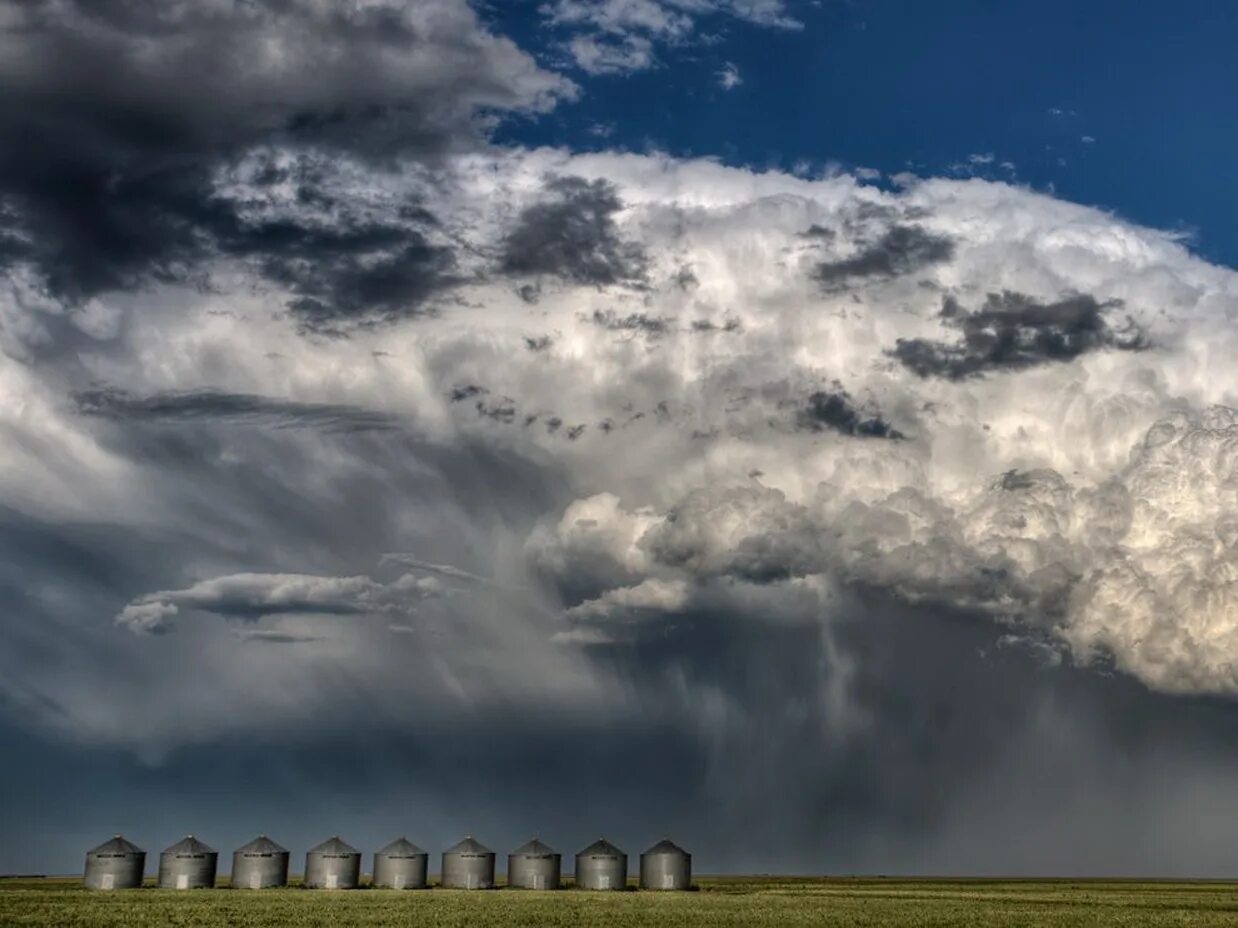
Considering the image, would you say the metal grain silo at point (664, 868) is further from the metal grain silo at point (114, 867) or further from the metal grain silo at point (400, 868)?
the metal grain silo at point (114, 867)

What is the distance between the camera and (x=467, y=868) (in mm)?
185250

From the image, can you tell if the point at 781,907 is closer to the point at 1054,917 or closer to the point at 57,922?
the point at 1054,917

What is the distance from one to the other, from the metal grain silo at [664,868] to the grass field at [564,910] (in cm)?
1490

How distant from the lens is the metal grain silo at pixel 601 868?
612ft

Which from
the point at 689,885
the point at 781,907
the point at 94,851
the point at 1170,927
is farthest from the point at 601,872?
the point at 1170,927

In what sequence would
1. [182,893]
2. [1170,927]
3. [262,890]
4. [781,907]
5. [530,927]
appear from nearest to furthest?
1. [530,927]
2. [1170,927]
3. [781,907]
4. [182,893]
5. [262,890]

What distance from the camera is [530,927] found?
101m

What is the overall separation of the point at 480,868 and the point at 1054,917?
286 feet

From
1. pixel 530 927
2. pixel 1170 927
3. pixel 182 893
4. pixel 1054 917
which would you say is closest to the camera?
pixel 530 927

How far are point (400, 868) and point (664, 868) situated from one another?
37615 millimetres

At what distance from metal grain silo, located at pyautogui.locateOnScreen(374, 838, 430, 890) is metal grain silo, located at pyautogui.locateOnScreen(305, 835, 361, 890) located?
3177 mm

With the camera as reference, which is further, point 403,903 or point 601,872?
point 601,872

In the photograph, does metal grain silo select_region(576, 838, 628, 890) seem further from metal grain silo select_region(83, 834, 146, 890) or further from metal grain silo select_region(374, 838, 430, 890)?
metal grain silo select_region(83, 834, 146, 890)

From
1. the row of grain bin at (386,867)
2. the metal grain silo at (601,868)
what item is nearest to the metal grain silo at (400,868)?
the row of grain bin at (386,867)
